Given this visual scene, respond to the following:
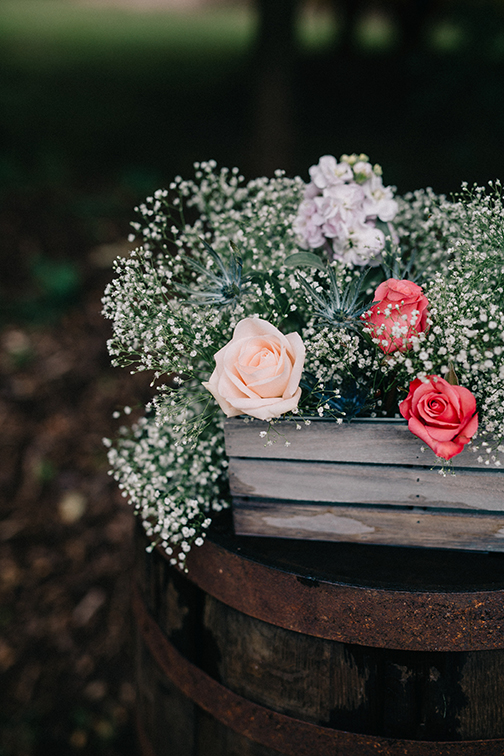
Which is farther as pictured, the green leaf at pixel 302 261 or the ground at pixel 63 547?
the ground at pixel 63 547

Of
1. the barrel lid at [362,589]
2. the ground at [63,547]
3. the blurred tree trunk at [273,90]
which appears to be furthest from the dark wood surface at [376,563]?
the blurred tree trunk at [273,90]

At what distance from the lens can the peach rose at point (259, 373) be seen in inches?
42.3

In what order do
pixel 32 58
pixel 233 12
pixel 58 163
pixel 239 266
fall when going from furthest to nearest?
pixel 233 12, pixel 32 58, pixel 58 163, pixel 239 266

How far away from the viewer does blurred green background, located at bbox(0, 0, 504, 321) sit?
4297mm

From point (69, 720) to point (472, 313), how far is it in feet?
7.41

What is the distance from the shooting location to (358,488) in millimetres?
1245

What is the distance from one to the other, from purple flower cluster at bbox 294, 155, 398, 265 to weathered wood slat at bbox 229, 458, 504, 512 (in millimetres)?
495

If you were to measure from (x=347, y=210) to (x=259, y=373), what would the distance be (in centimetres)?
53

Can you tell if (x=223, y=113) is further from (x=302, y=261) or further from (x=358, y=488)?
(x=358, y=488)

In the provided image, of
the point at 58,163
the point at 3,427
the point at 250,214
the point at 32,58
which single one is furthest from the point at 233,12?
the point at 250,214

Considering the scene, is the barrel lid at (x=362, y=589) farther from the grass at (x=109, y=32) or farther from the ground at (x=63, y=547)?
the grass at (x=109, y=32)

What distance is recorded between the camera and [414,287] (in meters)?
1.15

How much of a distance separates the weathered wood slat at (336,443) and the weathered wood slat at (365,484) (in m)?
0.02

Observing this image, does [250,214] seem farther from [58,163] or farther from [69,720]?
[58,163]
